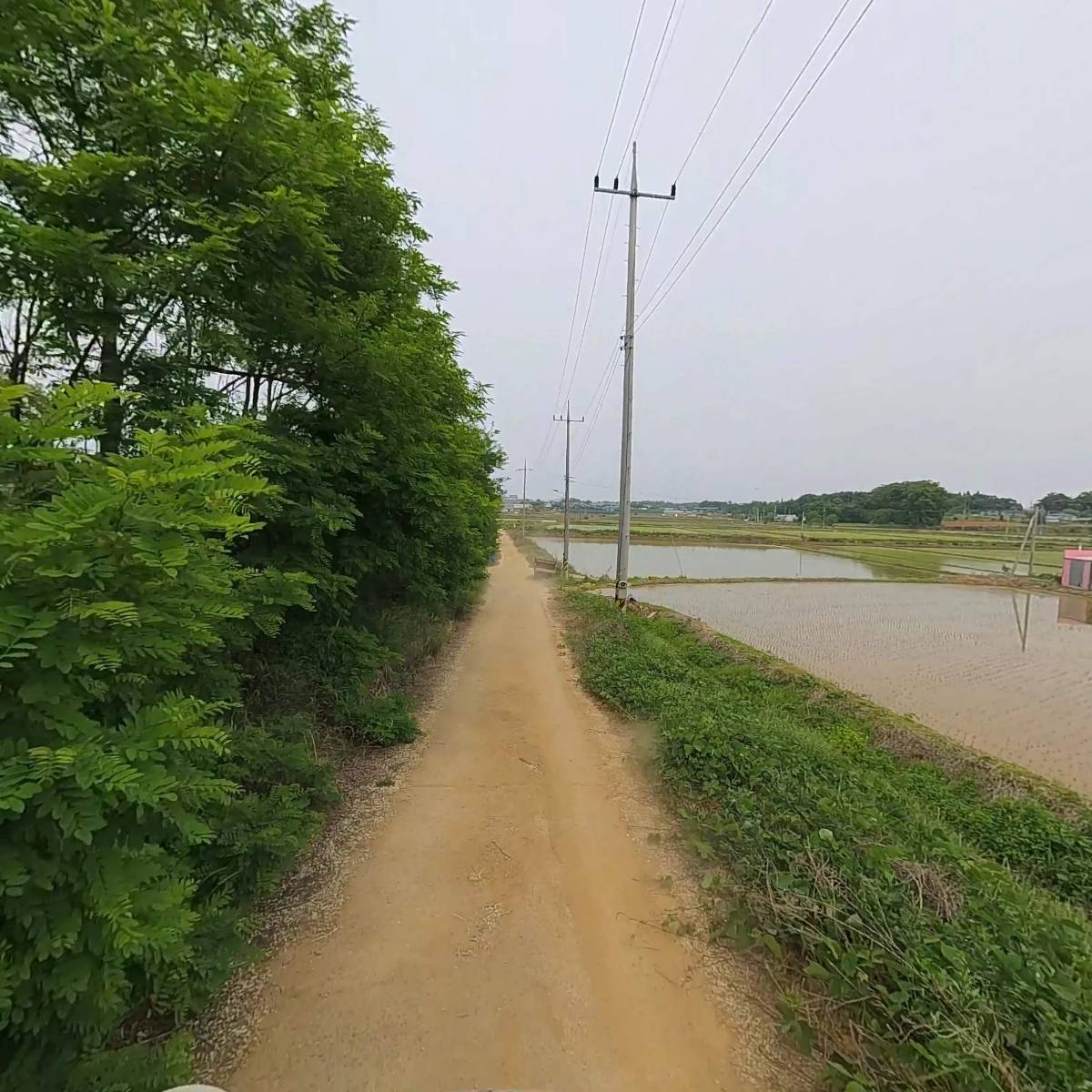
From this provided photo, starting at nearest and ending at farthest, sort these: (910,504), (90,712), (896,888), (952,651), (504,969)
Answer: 1. (90,712)
2. (504,969)
3. (896,888)
4. (952,651)
5. (910,504)

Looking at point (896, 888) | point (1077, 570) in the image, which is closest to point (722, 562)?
point (1077, 570)

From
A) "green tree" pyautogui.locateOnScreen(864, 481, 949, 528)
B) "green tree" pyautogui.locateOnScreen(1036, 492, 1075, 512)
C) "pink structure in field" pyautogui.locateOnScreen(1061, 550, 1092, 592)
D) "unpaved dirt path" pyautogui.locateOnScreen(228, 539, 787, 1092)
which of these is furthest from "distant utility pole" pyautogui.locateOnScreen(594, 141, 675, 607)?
"green tree" pyautogui.locateOnScreen(864, 481, 949, 528)

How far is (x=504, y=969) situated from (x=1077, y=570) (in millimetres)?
33945

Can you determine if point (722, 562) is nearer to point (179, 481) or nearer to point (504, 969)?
point (504, 969)

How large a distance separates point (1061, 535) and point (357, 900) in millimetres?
59406

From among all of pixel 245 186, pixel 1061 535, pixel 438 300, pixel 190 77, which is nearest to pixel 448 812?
pixel 245 186

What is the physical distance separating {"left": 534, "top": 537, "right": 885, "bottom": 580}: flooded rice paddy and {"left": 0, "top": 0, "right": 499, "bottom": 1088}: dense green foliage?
2133 centimetres

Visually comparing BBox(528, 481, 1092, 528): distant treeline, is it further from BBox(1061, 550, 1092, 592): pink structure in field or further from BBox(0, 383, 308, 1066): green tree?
BBox(0, 383, 308, 1066): green tree

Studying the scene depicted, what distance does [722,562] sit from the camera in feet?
116

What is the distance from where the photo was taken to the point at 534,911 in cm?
340

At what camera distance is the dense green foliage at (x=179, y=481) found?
1583 mm

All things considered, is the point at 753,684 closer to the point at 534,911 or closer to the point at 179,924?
the point at 534,911

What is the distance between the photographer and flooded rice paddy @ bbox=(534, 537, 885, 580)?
1182 inches

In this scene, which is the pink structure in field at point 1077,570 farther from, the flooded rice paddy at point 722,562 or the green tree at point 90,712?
the green tree at point 90,712
